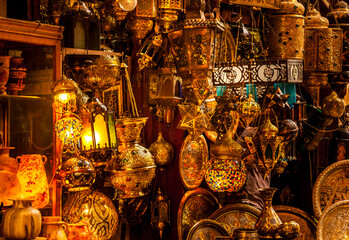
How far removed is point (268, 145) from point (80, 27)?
1.42 m

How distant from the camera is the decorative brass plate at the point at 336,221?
5090mm

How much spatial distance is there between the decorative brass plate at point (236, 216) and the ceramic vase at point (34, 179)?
1483 millimetres

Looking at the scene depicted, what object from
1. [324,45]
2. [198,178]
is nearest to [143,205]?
[198,178]

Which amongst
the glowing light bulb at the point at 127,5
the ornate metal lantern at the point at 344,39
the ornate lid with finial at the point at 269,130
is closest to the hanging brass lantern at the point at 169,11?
the glowing light bulb at the point at 127,5

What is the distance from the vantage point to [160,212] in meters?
5.08

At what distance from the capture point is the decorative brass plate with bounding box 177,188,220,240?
199 inches

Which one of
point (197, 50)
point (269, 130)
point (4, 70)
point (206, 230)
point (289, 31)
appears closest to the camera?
point (4, 70)

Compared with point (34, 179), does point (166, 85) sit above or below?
above

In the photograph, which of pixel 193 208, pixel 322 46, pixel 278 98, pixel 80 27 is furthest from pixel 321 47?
pixel 80 27

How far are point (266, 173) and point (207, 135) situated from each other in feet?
1.69

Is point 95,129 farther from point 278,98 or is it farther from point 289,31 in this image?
point 289,31

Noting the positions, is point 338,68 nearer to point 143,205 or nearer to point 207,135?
point 207,135

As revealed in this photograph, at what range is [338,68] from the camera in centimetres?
541

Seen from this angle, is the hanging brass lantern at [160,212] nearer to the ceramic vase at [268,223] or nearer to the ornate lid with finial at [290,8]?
the ceramic vase at [268,223]
